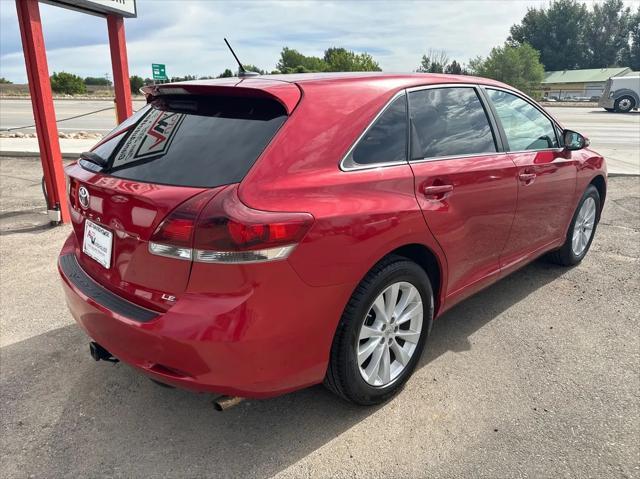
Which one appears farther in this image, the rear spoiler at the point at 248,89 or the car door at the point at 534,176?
the car door at the point at 534,176

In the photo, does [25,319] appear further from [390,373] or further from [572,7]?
[572,7]

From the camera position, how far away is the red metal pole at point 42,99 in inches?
201

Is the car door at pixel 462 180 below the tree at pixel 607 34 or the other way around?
below

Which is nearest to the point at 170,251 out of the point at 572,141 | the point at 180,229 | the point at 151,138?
the point at 180,229

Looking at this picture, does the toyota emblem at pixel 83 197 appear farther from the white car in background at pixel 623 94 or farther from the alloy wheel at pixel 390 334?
the white car in background at pixel 623 94

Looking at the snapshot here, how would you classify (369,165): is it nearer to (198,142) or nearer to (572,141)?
(198,142)

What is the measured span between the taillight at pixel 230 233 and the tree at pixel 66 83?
51825mm

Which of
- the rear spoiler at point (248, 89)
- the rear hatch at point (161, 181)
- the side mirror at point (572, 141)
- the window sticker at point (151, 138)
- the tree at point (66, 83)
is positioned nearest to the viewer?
the rear hatch at point (161, 181)

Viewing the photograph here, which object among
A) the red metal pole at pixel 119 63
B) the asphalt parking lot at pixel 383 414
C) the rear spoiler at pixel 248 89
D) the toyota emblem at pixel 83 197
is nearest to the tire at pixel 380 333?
the asphalt parking lot at pixel 383 414

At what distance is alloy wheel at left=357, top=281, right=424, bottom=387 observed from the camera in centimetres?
247

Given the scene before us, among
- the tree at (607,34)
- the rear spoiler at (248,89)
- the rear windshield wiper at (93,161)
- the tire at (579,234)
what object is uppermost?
the tree at (607,34)

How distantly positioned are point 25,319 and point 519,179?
364 cm

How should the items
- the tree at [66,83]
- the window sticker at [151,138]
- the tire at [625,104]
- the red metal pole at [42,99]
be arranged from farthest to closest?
→ the tree at [66,83]
the tire at [625,104]
the red metal pole at [42,99]
the window sticker at [151,138]

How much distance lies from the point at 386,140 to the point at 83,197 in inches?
60.6
